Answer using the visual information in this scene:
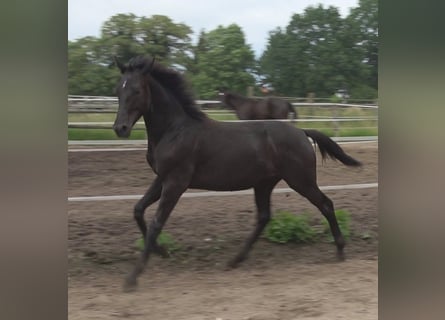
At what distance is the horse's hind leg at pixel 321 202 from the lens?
13.7ft

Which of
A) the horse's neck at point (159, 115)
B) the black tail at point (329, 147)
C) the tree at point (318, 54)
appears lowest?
the black tail at point (329, 147)

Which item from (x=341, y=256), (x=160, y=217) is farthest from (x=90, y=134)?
(x=341, y=256)

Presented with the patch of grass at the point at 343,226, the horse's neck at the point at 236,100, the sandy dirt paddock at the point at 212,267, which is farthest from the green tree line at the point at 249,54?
the patch of grass at the point at 343,226

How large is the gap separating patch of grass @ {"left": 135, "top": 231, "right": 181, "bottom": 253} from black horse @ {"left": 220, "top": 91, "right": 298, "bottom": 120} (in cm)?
A: 478

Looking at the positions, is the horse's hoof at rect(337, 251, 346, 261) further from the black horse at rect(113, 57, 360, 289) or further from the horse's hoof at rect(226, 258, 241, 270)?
the horse's hoof at rect(226, 258, 241, 270)

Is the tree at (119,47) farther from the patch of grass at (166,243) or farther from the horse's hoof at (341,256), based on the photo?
the horse's hoof at (341,256)

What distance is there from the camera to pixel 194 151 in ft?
12.5

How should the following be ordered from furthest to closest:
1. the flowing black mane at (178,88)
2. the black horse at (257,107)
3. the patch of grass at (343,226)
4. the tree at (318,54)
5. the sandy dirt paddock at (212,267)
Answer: the tree at (318,54) → the black horse at (257,107) → the patch of grass at (343,226) → the flowing black mane at (178,88) → the sandy dirt paddock at (212,267)

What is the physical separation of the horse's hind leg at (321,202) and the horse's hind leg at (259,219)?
0.79 feet
